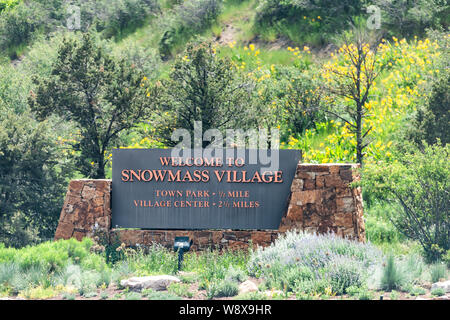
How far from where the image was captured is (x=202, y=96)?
46.4 feet

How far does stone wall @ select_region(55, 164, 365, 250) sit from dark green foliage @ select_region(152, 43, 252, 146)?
272 cm

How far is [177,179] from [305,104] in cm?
609

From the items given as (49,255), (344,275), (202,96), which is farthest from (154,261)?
(202,96)

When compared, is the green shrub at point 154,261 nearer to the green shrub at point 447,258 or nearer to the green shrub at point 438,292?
the green shrub at point 438,292

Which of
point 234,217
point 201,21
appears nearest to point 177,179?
point 234,217

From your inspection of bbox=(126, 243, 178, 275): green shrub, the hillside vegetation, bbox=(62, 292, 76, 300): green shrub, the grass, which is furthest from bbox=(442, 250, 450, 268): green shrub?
bbox=(62, 292, 76, 300): green shrub

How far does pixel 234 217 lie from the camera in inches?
476

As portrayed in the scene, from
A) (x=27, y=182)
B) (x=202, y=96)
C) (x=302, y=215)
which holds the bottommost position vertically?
(x=302, y=215)

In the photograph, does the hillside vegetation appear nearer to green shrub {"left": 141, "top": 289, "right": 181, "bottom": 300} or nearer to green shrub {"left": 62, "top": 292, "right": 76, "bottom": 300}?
green shrub {"left": 141, "top": 289, "right": 181, "bottom": 300}

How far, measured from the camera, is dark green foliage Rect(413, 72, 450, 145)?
13.8m

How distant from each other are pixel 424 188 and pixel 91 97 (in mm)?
8376

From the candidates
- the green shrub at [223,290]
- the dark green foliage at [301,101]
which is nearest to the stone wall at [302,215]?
the green shrub at [223,290]

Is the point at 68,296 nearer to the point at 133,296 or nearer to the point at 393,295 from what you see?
the point at 133,296

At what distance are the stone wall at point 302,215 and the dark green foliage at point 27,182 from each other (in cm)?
123
